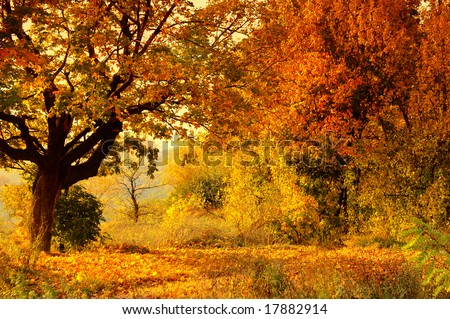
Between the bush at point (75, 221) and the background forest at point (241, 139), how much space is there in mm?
49

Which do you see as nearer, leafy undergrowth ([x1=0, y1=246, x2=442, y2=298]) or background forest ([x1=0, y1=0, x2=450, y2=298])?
leafy undergrowth ([x1=0, y1=246, x2=442, y2=298])

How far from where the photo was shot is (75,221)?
56.5 ft

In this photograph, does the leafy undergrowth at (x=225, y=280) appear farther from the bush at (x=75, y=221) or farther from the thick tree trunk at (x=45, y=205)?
the bush at (x=75, y=221)

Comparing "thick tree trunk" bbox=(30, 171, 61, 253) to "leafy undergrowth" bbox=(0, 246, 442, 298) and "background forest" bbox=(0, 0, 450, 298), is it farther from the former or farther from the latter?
"leafy undergrowth" bbox=(0, 246, 442, 298)

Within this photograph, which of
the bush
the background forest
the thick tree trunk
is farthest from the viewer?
the bush

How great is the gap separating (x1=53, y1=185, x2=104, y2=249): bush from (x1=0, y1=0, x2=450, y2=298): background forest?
49 mm

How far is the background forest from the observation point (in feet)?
34.7

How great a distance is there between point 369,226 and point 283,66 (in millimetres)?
6253

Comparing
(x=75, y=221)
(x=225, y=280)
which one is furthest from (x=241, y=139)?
(x=225, y=280)

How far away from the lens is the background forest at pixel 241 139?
10.6m

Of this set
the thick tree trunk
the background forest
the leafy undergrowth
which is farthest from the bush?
the leafy undergrowth

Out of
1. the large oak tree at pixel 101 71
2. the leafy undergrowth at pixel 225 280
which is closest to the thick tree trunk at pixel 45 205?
the large oak tree at pixel 101 71

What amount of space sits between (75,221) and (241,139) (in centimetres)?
549

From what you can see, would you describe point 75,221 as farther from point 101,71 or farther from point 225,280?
point 225,280
